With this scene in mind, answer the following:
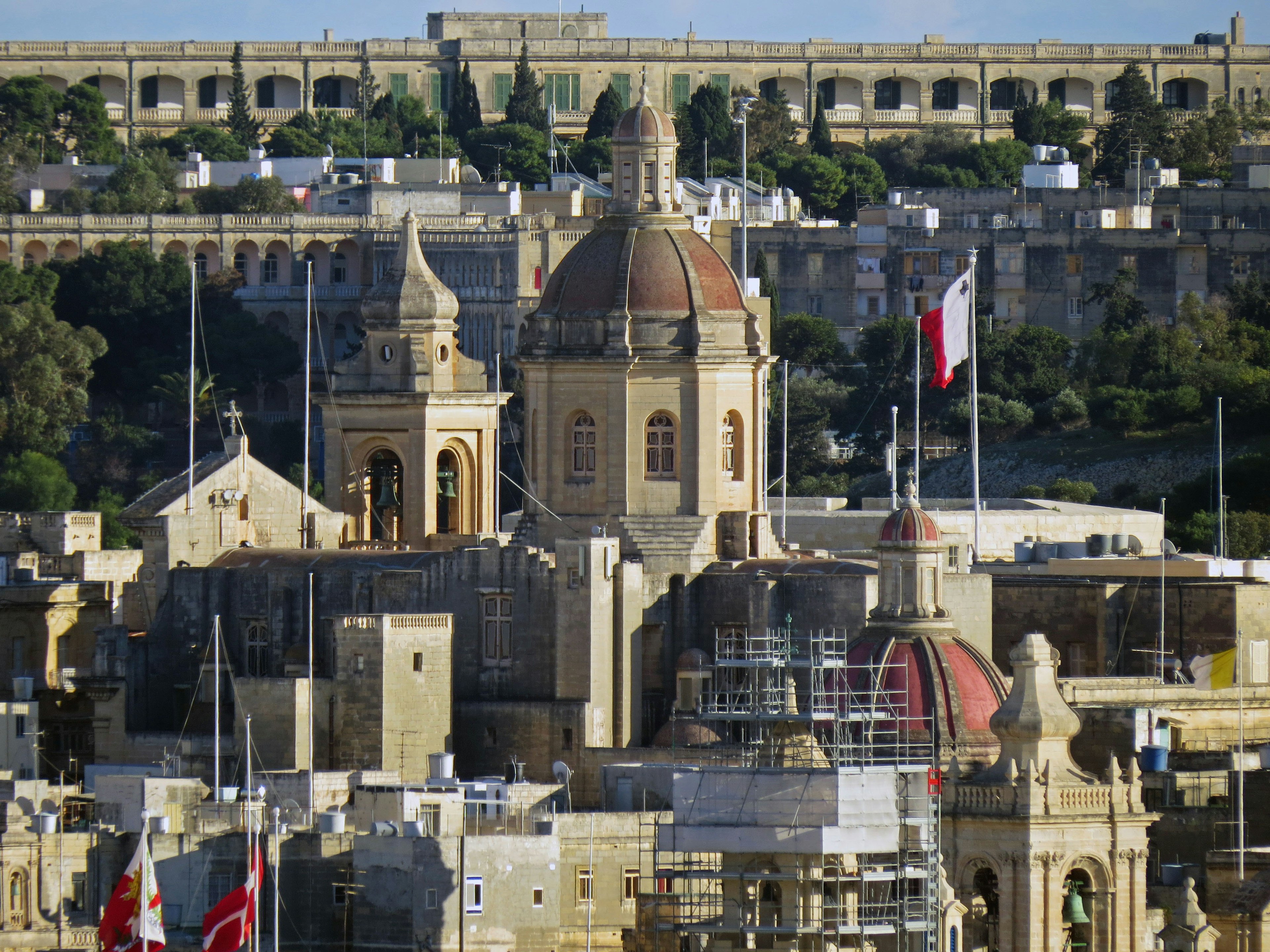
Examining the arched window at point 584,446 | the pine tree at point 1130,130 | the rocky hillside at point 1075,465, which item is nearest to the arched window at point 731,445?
the arched window at point 584,446

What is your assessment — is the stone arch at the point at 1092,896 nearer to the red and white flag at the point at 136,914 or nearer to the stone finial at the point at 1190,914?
the stone finial at the point at 1190,914

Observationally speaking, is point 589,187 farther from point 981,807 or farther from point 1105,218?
point 981,807

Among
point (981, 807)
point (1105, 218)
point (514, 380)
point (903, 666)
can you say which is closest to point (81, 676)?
point (903, 666)

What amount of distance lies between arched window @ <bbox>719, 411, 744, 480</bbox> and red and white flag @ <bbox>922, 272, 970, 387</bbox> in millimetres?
16742

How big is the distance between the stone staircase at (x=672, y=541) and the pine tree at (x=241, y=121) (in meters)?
104

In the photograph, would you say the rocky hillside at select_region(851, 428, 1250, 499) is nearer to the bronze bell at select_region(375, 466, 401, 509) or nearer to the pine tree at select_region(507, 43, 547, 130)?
the bronze bell at select_region(375, 466, 401, 509)

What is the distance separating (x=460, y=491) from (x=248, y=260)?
240ft

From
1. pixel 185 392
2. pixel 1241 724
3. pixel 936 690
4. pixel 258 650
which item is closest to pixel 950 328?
pixel 1241 724

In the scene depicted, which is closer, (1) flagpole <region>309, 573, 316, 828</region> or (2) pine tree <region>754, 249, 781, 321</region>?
(1) flagpole <region>309, 573, 316, 828</region>

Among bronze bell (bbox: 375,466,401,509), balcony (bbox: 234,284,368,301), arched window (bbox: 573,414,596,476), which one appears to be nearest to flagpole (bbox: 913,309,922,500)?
balcony (bbox: 234,284,368,301)

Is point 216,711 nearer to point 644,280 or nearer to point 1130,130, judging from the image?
point 644,280

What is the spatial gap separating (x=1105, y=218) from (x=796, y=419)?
2733cm

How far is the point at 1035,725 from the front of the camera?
220 feet

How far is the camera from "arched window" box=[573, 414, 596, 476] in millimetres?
83062
